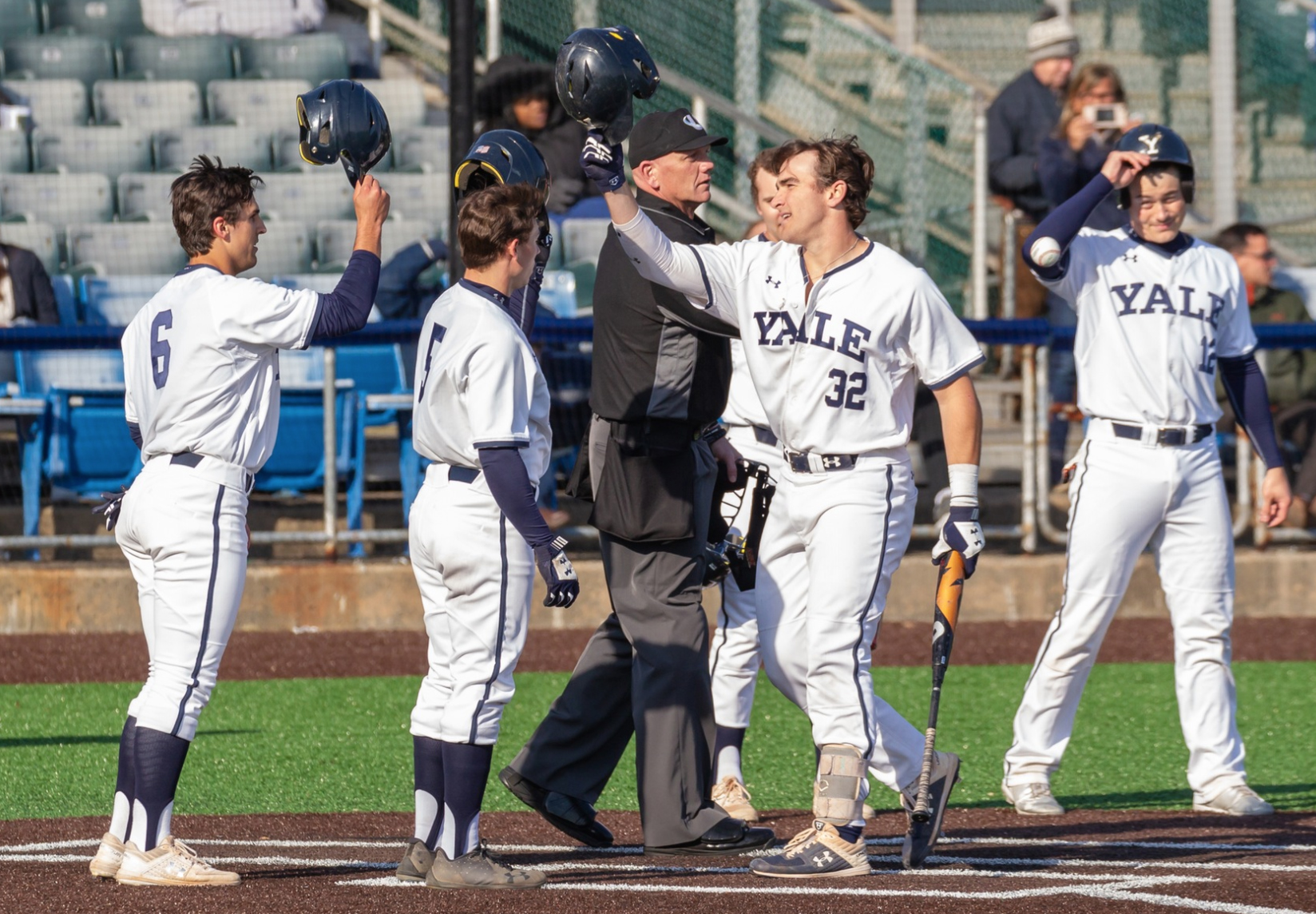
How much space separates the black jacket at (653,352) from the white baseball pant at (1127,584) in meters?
1.40

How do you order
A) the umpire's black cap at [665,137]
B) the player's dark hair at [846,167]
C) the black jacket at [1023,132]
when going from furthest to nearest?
the black jacket at [1023,132], the umpire's black cap at [665,137], the player's dark hair at [846,167]

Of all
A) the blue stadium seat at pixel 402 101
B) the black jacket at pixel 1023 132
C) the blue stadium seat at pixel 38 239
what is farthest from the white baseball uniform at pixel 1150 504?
the blue stadium seat at pixel 402 101

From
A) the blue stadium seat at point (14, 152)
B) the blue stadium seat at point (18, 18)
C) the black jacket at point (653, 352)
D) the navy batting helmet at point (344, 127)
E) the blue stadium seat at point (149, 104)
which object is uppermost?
the blue stadium seat at point (18, 18)

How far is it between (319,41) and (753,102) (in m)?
3.46

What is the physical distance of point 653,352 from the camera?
17.2 feet

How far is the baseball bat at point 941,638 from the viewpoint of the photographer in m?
4.84

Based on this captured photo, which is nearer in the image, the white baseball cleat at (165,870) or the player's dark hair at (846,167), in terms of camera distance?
the white baseball cleat at (165,870)

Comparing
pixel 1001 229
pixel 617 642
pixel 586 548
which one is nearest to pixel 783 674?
pixel 617 642

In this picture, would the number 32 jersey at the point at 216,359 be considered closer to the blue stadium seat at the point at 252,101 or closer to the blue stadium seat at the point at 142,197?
the blue stadium seat at the point at 142,197

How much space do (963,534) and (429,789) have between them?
146 cm

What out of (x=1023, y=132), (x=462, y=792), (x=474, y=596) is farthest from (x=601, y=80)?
(x=1023, y=132)

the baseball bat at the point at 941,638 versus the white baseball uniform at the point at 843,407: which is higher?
the white baseball uniform at the point at 843,407

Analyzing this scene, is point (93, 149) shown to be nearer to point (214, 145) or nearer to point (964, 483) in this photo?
point (214, 145)

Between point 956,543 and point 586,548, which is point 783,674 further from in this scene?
point 586,548
